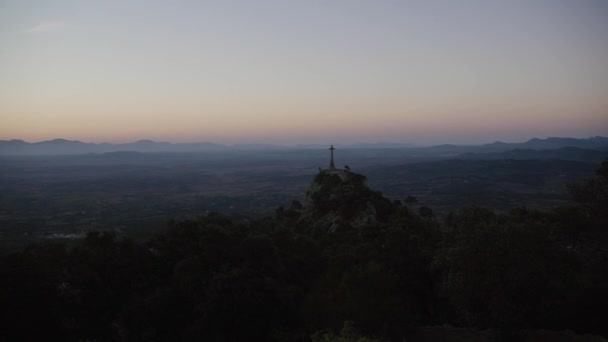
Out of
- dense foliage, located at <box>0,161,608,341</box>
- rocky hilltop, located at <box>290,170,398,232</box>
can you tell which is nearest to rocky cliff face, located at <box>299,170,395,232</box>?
rocky hilltop, located at <box>290,170,398,232</box>

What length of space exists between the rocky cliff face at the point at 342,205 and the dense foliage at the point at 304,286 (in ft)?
33.9

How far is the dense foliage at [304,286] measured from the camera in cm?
1596

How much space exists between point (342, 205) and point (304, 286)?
52.3 feet

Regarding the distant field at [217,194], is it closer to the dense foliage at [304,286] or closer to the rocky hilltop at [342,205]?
the rocky hilltop at [342,205]

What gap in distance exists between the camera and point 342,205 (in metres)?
38.8

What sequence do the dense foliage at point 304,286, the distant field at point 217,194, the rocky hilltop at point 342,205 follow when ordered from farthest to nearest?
the distant field at point 217,194 < the rocky hilltop at point 342,205 < the dense foliage at point 304,286

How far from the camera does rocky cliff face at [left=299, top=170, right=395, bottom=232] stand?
37.0m

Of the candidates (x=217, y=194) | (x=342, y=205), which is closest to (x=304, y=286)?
(x=342, y=205)

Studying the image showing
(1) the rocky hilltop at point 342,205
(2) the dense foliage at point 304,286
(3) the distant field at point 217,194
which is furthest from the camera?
(3) the distant field at point 217,194

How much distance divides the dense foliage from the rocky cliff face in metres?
10.3

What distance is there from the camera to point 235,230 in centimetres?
2606

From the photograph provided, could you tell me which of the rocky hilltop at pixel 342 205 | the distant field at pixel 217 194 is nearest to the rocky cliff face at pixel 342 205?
the rocky hilltop at pixel 342 205

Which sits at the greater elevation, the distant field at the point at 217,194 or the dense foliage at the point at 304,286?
the dense foliage at the point at 304,286

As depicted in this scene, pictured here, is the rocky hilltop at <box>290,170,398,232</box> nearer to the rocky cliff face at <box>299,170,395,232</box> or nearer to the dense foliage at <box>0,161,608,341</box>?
the rocky cliff face at <box>299,170,395,232</box>
